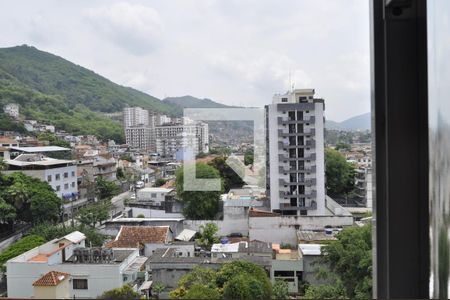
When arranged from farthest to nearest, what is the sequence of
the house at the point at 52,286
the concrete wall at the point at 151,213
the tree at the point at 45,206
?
the concrete wall at the point at 151,213 → the tree at the point at 45,206 → the house at the point at 52,286

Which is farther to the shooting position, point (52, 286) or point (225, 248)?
point (225, 248)

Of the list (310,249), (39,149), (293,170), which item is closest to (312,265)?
(310,249)

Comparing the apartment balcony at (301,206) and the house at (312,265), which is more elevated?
the apartment balcony at (301,206)

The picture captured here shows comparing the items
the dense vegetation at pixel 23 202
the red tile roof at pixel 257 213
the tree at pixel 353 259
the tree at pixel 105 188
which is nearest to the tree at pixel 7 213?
the dense vegetation at pixel 23 202

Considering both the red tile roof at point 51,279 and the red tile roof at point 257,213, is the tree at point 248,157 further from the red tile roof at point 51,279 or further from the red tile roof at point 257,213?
the red tile roof at point 51,279

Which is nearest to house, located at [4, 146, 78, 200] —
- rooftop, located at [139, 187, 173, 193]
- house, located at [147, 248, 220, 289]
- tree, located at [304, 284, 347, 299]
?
rooftop, located at [139, 187, 173, 193]

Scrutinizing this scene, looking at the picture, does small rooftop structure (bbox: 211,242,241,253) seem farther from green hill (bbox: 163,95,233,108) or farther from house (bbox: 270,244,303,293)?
green hill (bbox: 163,95,233,108)

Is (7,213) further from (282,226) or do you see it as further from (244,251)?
(282,226)
